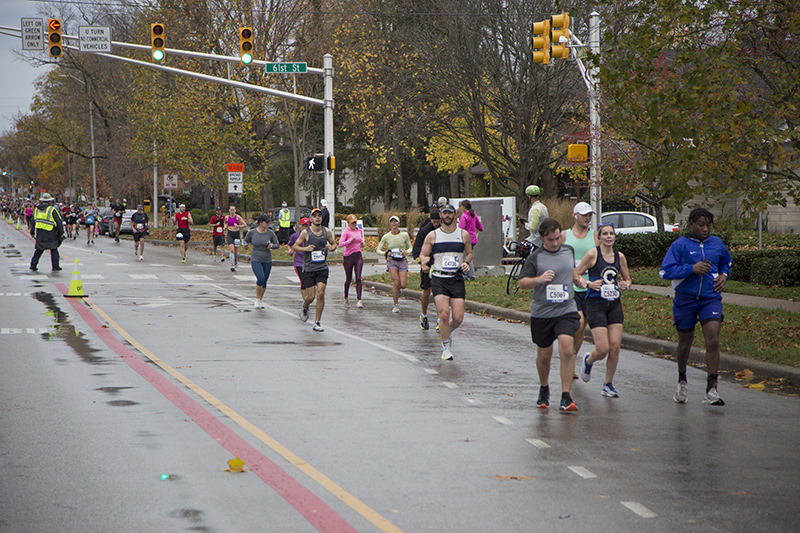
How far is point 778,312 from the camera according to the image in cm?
1414

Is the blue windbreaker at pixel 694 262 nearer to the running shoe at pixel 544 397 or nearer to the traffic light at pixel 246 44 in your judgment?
the running shoe at pixel 544 397

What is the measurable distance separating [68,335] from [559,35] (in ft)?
34.8

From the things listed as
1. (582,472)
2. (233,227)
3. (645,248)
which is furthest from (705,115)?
(233,227)

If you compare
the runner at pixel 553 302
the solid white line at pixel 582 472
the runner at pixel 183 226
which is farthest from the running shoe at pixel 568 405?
the runner at pixel 183 226

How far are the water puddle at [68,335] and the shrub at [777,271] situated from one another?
13.7 meters

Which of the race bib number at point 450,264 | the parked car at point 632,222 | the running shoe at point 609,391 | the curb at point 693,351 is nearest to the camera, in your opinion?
the running shoe at point 609,391

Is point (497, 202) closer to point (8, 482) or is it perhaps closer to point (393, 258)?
point (393, 258)

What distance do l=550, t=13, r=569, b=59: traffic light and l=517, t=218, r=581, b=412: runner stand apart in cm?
979

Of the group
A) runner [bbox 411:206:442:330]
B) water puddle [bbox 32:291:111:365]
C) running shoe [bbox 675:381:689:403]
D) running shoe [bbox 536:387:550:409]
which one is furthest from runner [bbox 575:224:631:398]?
water puddle [bbox 32:291:111:365]

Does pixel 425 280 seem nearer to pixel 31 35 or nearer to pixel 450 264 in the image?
pixel 450 264

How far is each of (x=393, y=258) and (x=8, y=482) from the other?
11.1 metres

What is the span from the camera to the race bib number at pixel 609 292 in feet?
28.9

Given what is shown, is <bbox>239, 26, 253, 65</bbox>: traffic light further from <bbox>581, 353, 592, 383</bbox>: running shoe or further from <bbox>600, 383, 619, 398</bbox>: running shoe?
<bbox>600, 383, 619, 398</bbox>: running shoe

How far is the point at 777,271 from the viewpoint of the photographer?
1861 centimetres
